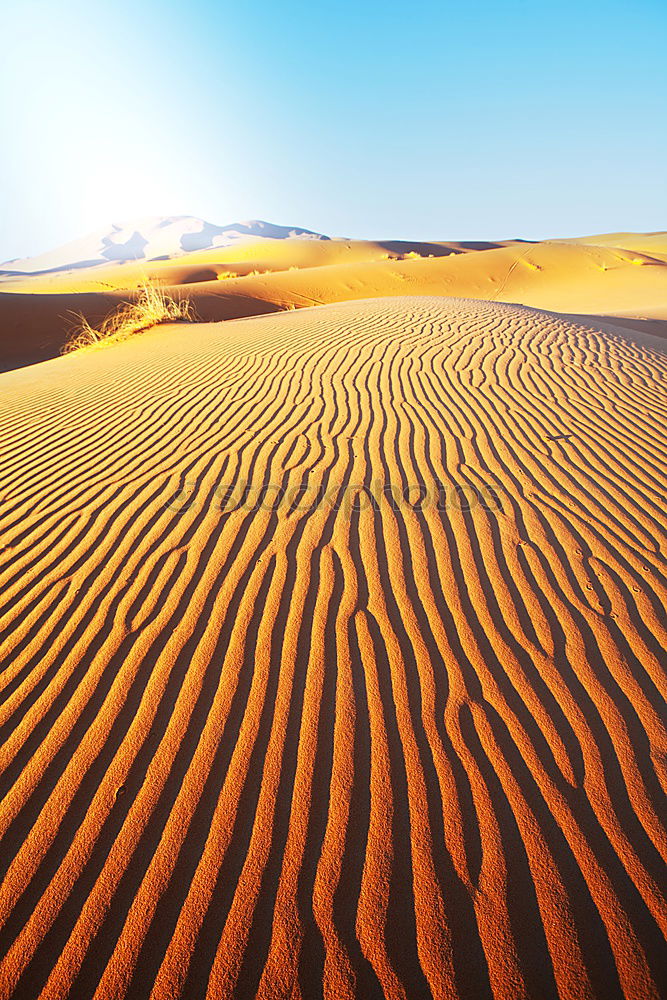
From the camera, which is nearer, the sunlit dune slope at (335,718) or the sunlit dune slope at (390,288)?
the sunlit dune slope at (335,718)

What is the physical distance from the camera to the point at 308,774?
203cm

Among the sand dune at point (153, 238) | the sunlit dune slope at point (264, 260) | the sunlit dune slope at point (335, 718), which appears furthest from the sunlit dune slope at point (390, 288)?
the sand dune at point (153, 238)

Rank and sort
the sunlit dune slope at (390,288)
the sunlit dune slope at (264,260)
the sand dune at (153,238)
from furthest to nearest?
the sand dune at (153,238), the sunlit dune slope at (264,260), the sunlit dune slope at (390,288)

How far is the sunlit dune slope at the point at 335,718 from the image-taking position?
5.24 feet

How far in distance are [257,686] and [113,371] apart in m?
6.56

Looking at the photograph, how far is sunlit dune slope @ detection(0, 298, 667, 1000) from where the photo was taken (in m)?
1.60

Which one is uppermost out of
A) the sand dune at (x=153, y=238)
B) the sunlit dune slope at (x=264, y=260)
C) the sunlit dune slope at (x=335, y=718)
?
the sunlit dune slope at (x=335, y=718)

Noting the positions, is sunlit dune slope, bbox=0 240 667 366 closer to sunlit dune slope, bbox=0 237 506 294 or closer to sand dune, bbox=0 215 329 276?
sunlit dune slope, bbox=0 237 506 294

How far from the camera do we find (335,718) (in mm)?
2258

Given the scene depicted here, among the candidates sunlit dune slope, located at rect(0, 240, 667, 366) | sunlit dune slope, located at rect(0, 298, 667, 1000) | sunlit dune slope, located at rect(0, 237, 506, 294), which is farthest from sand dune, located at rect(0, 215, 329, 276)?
sunlit dune slope, located at rect(0, 298, 667, 1000)

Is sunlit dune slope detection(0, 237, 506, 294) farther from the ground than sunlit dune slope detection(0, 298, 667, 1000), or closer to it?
closer to it

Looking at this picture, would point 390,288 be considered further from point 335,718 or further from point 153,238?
point 153,238

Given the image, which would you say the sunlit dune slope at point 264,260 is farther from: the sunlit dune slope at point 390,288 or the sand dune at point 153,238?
the sand dune at point 153,238

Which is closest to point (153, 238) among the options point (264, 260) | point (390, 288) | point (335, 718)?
point (264, 260)
